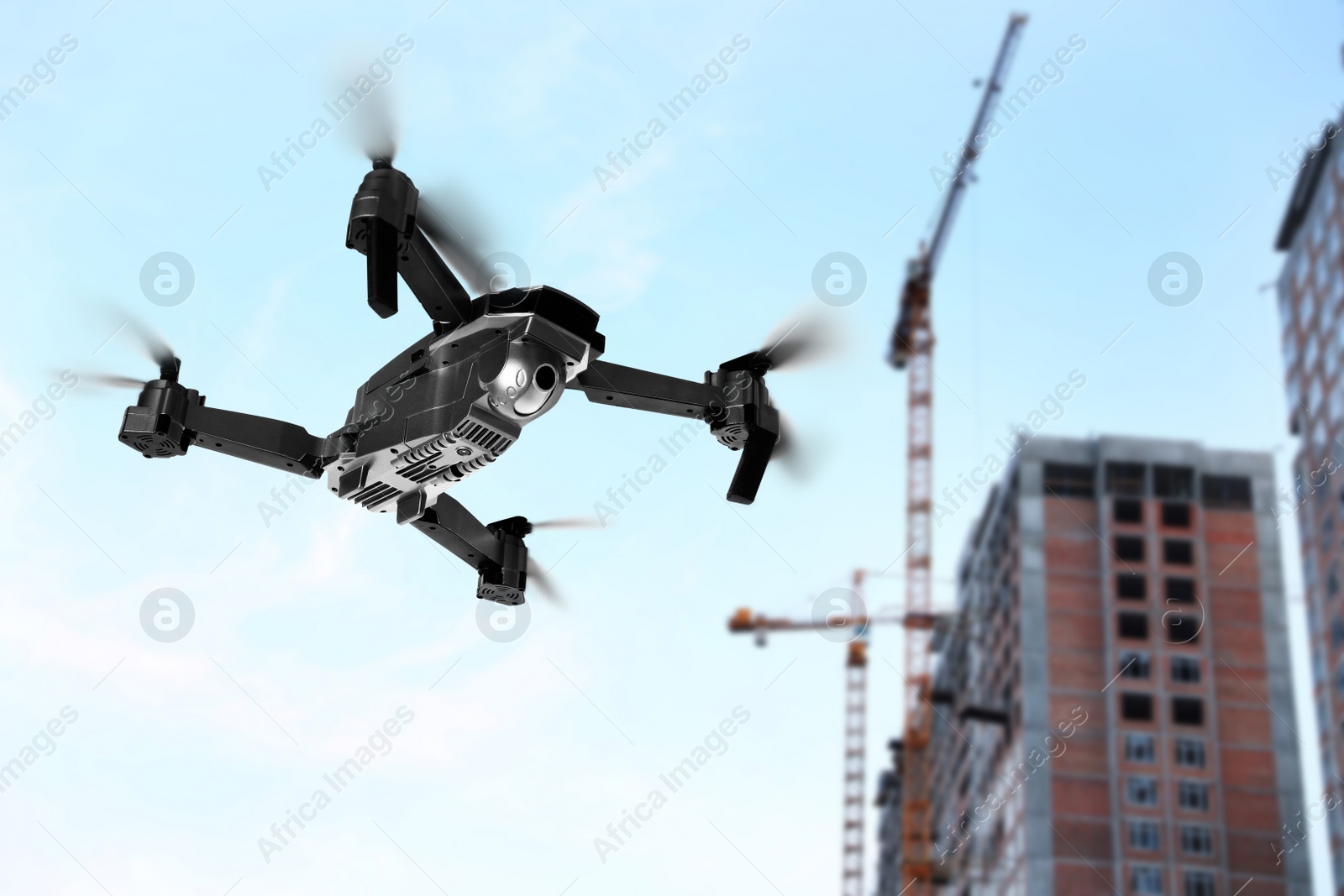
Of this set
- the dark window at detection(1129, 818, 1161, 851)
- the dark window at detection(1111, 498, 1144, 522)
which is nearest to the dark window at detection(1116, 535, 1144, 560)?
the dark window at detection(1111, 498, 1144, 522)

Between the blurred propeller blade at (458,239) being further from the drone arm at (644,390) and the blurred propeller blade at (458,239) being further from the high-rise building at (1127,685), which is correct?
the high-rise building at (1127,685)

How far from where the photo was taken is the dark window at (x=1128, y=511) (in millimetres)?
78188

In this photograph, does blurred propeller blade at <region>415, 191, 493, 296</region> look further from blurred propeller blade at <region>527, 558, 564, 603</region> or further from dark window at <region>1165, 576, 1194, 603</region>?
dark window at <region>1165, 576, 1194, 603</region>

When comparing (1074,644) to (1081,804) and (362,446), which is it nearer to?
(1081,804)

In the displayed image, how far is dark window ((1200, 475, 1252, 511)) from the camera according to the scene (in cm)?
7812

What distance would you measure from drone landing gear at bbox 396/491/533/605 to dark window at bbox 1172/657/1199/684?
6820 centimetres

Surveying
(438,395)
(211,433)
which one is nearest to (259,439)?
(211,433)

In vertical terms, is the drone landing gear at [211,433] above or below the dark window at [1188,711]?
below

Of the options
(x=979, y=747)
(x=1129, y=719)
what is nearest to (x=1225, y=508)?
(x=1129, y=719)

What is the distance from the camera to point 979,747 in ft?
264

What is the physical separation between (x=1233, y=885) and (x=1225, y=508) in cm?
1927

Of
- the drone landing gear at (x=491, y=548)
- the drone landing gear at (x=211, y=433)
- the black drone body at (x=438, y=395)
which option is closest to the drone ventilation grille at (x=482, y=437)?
the black drone body at (x=438, y=395)

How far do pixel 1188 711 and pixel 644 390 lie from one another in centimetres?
6877

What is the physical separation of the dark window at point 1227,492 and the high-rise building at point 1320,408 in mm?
1915
